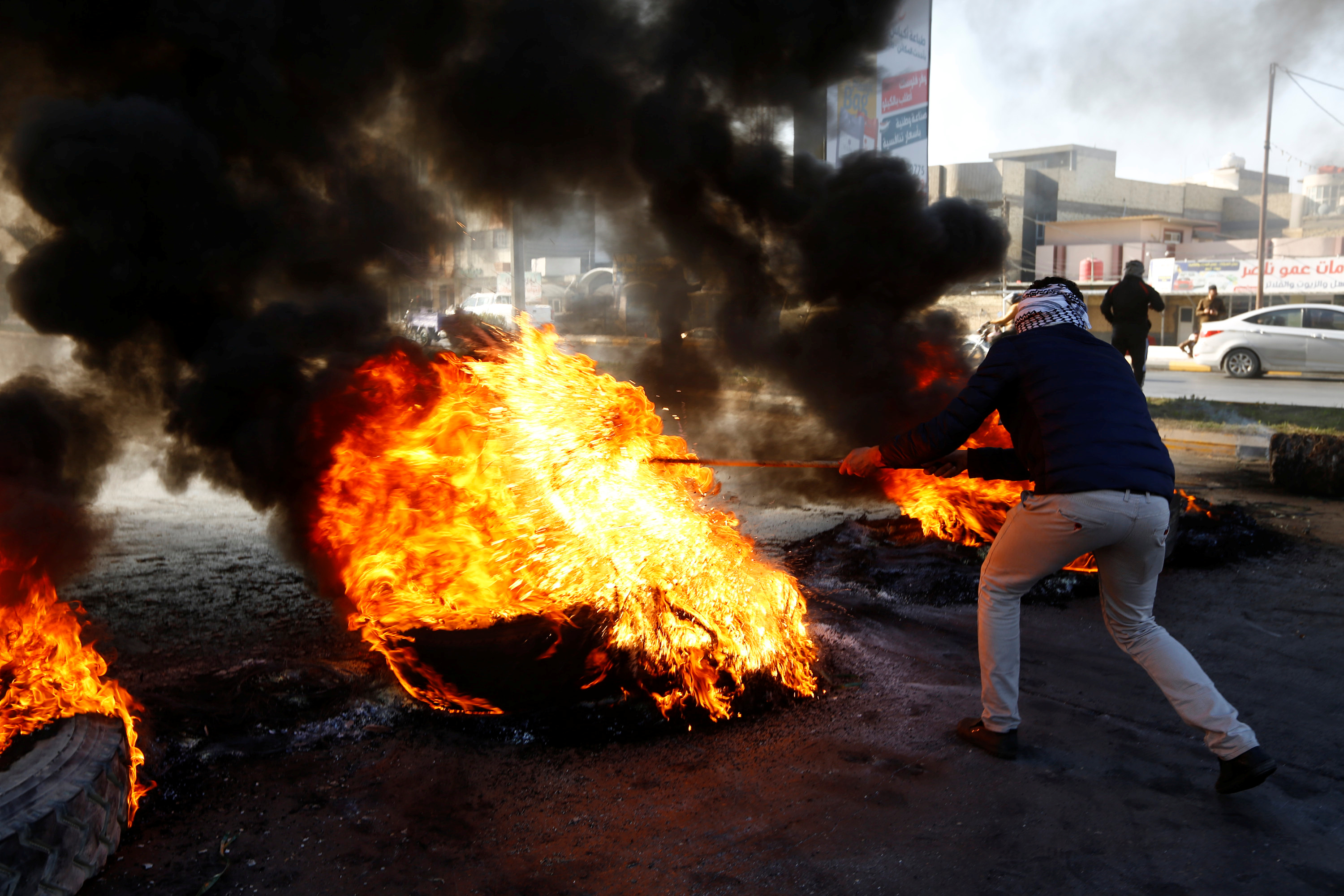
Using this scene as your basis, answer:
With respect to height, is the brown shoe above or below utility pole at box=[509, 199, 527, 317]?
below

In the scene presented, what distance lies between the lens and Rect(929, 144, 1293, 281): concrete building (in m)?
40.0

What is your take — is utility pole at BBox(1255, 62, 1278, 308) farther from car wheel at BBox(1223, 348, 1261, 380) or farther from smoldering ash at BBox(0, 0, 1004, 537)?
smoldering ash at BBox(0, 0, 1004, 537)

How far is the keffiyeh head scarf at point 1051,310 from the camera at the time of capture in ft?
11.7

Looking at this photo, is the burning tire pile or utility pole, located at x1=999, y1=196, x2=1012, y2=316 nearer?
the burning tire pile

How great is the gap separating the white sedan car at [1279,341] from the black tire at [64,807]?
21158 mm

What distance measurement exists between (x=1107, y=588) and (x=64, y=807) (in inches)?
137

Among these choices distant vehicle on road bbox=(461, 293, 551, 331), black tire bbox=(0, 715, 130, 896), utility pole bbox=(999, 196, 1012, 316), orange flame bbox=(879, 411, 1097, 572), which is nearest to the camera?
black tire bbox=(0, 715, 130, 896)

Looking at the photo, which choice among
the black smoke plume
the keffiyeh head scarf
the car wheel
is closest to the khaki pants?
the keffiyeh head scarf

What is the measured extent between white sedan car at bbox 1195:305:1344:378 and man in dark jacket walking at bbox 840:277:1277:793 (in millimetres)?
18336

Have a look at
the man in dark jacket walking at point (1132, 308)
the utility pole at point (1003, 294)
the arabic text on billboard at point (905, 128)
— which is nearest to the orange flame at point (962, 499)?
the man in dark jacket walking at point (1132, 308)

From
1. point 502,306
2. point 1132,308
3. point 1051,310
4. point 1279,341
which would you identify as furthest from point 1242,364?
point 1051,310

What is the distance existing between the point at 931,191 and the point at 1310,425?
1166 inches

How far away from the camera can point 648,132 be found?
682cm

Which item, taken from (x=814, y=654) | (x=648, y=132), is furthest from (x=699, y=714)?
(x=648, y=132)
